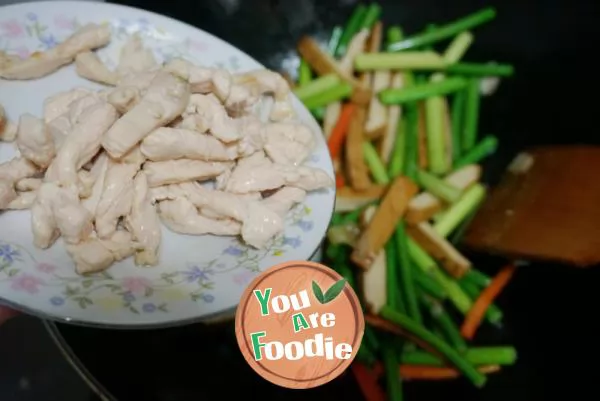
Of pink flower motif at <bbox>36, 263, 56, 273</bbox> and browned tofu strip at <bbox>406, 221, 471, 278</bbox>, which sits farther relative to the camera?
browned tofu strip at <bbox>406, 221, 471, 278</bbox>

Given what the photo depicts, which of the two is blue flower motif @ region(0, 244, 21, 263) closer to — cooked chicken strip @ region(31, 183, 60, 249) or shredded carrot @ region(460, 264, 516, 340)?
cooked chicken strip @ region(31, 183, 60, 249)

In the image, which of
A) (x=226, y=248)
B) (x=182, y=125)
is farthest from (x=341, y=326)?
(x=182, y=125)

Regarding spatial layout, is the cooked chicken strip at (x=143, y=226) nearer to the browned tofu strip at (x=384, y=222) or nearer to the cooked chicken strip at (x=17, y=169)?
the cooked chicken strip at (x=17, y=169)

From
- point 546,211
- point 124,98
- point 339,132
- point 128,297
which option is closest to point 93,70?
point 124,98

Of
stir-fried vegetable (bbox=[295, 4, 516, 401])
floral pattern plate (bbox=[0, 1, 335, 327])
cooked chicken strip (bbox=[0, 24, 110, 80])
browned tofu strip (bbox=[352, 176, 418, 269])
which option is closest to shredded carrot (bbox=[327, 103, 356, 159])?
stir-fried vegetable (bbox=[295, 4, 516, 401])

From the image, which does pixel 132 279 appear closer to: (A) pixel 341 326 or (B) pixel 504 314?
(A) pixel 341 326

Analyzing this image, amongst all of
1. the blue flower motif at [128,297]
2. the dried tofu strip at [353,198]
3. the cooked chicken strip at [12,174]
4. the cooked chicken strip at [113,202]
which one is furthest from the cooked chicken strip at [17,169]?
the dried tofu strip at [353,198]

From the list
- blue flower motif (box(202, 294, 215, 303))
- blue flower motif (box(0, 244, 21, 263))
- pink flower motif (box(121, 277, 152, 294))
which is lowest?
blue flower motif (box(202, 294, 215, 303))
